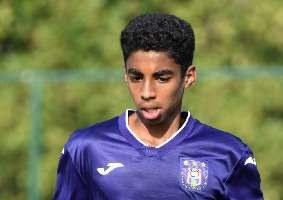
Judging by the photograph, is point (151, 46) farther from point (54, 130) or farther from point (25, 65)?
point (25, 65)

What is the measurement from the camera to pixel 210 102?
8398 millimetres

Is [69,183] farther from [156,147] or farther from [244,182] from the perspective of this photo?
[244,182]

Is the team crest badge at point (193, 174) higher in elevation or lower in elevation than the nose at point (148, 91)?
lower

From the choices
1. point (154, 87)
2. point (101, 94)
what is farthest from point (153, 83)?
point (101, 94)

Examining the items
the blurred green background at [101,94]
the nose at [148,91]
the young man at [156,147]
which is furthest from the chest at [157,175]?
the blurred green background at [101,94]

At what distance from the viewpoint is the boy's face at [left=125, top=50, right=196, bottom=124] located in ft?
12.9

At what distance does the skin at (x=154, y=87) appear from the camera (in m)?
3.95

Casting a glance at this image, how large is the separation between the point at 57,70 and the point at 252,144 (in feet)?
6.53

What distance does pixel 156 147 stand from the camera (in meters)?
4.10

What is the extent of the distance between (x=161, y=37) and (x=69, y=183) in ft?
2.31

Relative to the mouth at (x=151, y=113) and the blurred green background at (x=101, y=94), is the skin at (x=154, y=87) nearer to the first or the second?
the mouth at (x=151, y=113)

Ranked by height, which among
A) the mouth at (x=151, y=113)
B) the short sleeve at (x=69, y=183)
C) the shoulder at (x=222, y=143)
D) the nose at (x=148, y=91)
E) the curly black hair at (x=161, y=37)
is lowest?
the short sleeve at (x=69, y=183)

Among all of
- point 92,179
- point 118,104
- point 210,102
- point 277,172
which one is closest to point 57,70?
point 118,104

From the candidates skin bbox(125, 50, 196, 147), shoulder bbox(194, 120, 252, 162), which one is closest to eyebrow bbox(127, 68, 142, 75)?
skin bbox(125, 50, 196, 147)
